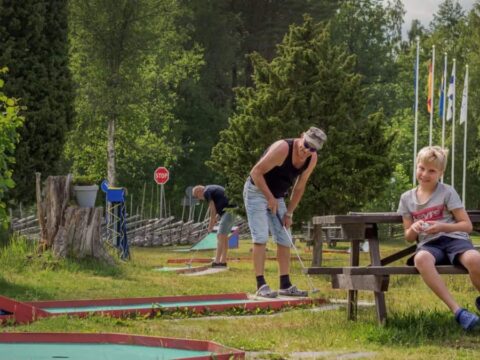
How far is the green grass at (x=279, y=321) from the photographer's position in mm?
5871

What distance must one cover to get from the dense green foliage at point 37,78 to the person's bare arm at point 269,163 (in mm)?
13333

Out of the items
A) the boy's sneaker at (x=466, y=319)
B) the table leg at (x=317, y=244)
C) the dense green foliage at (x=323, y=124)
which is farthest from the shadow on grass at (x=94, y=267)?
the boy's sneaker at (x=466, y=319)

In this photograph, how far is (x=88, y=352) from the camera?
5.62m

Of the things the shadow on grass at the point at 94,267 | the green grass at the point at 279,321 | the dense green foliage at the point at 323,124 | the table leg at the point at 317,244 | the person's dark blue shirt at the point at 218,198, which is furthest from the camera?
the table leg at the point at 317,244

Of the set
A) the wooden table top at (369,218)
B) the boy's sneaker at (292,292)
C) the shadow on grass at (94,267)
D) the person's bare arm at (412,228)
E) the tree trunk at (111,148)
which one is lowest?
the shadow on grass at (94,267)

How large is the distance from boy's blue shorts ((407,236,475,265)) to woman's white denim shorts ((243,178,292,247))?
101 inches

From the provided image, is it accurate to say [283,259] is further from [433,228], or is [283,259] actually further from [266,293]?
[433,228]

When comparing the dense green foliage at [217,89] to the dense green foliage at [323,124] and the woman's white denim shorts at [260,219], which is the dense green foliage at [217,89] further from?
the woman's white denim shorts at [260,219]

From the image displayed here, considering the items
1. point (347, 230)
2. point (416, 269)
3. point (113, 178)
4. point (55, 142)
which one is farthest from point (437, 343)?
point (113, 178)

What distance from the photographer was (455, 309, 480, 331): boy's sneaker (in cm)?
613

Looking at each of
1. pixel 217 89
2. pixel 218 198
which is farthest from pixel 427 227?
pixel 217 89

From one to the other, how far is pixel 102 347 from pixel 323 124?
10785 millimetres

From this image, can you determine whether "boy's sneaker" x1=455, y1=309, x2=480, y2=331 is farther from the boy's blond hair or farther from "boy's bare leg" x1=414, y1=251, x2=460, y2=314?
the boy's blond hair

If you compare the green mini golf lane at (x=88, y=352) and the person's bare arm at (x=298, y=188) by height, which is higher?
the person's bare arm at (x=298, y=188)
